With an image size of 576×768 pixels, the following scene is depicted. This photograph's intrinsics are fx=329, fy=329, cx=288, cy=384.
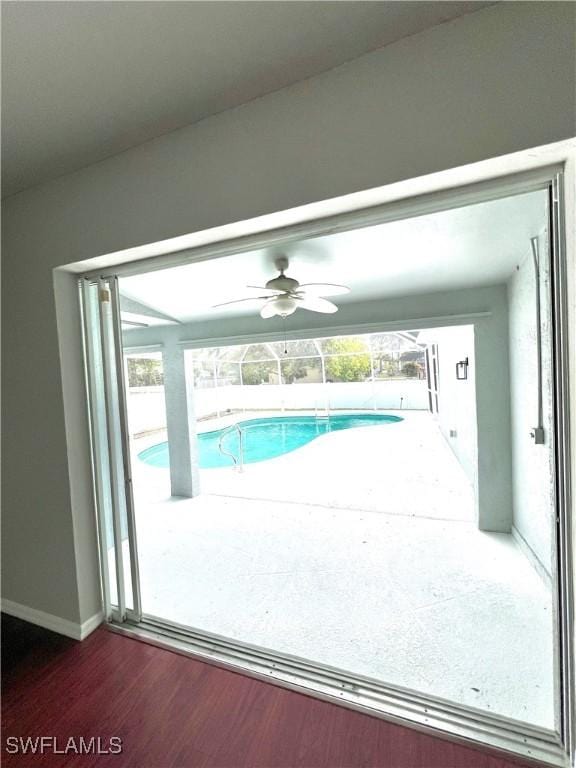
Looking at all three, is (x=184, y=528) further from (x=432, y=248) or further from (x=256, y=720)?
(x=432, y=248)

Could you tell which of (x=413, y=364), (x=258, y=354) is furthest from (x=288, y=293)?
(x=413, y=364)

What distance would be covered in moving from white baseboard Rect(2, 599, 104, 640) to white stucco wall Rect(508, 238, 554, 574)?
2.68 meters

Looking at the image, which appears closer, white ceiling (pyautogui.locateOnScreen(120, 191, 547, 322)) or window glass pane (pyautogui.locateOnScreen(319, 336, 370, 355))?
white ceiling (pyautogui.locateOnScreen(120, 191, 547, 322))

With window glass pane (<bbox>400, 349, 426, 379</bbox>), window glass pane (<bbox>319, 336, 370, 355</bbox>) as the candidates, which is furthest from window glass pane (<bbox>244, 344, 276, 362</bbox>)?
window glass pane (<bbox>400, 349, 426, 379</bbox>)

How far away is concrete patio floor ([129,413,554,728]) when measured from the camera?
1643mm

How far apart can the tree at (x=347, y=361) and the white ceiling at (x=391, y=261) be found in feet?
9.75

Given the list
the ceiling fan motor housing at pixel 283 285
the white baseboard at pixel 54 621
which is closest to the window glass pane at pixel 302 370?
the ceiling fan motor housing at pixel 283 285

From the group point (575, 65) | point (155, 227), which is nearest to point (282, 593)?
point (155, 227)

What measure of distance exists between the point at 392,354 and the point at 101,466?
5.91 metres

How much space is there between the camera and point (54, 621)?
1.79m

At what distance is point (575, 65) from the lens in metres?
0.82
